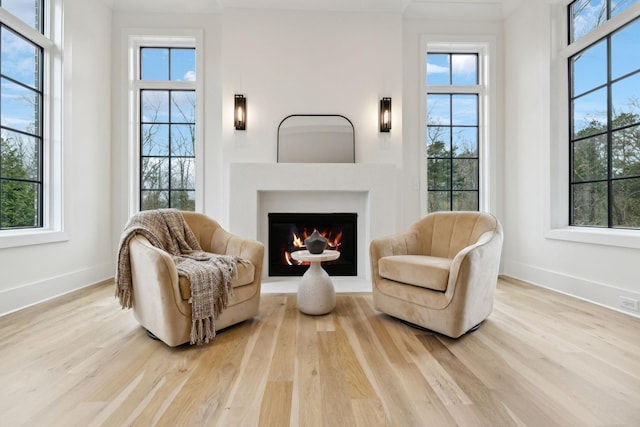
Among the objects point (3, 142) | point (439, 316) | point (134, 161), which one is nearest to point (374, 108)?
point (439, 316)

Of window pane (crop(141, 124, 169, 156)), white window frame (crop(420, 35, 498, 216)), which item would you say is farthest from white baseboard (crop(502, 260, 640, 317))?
window pane (crop(141, 124, 169, 156))

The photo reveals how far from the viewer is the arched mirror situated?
3.58 metres

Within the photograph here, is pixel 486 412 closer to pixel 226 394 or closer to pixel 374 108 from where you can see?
pixel 226 394

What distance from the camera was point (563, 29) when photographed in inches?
126

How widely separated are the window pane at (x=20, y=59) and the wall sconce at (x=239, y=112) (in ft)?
5.96

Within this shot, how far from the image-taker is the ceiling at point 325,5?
3.54 m

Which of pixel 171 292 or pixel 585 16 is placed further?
pixel 585 16

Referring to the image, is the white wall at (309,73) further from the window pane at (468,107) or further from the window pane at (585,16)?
the window pane at (585,16)

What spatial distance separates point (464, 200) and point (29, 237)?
4.62m

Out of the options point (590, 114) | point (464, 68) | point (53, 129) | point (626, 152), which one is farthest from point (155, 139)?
point (626, 152)

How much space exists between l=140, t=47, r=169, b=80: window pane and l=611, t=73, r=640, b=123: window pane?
480cm

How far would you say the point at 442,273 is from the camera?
1969 millimetres

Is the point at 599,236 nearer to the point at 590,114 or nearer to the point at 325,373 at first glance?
the point at 590,114

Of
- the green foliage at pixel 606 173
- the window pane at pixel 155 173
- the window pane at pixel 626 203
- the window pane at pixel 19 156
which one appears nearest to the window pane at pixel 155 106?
the window pane at pixel 155 173
